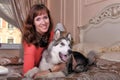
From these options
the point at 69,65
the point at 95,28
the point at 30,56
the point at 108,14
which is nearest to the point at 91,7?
the point at 95,28

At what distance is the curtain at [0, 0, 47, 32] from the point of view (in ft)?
13.0

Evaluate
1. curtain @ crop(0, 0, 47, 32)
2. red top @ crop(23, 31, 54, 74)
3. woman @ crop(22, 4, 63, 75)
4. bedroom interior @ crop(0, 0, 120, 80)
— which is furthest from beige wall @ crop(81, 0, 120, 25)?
red top @ crop(23, 31, 54, 74)

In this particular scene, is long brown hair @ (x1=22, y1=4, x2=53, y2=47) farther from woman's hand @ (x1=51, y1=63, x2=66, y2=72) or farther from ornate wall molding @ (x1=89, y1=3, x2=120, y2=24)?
ornate wall molding @ (x1=89, y1=3, x2=120, y2=24)

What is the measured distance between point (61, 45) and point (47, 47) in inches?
7.5

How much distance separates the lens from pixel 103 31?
2.93 metres

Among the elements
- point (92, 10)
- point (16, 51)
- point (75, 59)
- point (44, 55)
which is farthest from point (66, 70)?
point (16, 51)

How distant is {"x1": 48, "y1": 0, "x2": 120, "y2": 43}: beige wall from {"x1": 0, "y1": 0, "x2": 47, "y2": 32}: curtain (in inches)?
23.2

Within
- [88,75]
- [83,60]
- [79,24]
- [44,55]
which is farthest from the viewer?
[79,24]

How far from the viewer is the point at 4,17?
4.01 metres

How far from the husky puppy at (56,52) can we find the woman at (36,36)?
0.07 metres

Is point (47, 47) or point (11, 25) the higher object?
point (11, 25)

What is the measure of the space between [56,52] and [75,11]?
2280mm

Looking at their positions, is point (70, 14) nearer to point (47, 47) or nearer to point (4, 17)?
point (4, 17)

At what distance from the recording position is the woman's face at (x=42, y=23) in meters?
1.64
